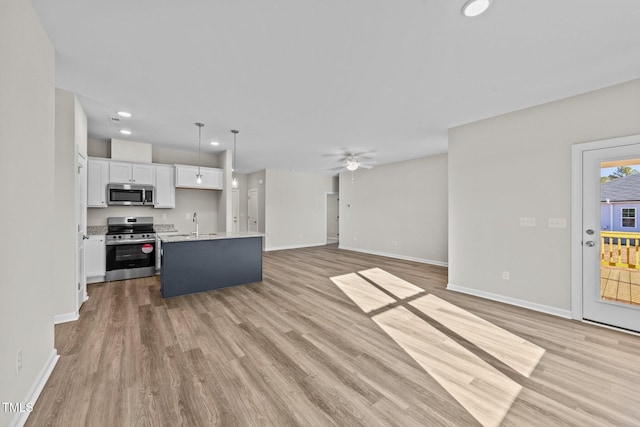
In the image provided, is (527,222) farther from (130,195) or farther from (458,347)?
(130,195)

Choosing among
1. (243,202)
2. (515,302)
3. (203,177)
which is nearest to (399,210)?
(515,302)

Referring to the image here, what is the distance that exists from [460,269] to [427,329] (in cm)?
181

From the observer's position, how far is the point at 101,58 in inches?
97.0

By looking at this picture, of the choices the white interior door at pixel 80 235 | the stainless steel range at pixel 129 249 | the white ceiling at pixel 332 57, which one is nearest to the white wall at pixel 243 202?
the stainless steel range at pixel 129 249

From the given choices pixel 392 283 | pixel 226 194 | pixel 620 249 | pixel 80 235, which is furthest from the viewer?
pixel 226 194

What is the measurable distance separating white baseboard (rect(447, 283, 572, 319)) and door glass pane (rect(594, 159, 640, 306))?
1.49 ft

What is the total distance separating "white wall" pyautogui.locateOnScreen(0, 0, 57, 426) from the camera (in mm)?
1458

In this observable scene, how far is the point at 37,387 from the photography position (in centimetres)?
184

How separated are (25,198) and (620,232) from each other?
5.60 meters

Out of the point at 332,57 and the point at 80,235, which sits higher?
the point at 332,57

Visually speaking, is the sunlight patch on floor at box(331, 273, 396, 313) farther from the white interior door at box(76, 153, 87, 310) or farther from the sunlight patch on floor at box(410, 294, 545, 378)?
the white interior door at box(76, 153, 87, 310)

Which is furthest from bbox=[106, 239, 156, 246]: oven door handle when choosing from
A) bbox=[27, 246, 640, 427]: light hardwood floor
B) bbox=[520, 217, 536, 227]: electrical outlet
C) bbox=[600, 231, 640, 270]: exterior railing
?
bbox=[600, 231, 640, 270]: exterior railing

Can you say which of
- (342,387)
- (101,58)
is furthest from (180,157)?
(342,387)

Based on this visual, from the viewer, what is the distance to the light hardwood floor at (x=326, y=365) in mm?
1671
